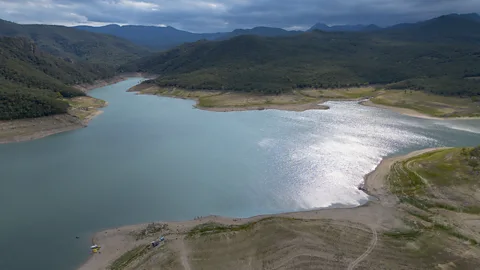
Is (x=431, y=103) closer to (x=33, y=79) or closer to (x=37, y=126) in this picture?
(x=37, y=126)

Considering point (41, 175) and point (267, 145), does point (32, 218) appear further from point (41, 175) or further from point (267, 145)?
point (267, 145)

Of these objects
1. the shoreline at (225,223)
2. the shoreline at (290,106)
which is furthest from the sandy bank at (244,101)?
the shoreline at (225,223)

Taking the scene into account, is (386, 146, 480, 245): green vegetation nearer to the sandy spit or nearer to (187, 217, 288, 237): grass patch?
(187, 217, 288, 237): grass patch

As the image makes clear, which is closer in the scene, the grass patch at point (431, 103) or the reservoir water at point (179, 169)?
the reservoir water at point (179, 169)

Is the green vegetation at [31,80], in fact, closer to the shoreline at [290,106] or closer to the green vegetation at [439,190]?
the shoreline at [290,106]

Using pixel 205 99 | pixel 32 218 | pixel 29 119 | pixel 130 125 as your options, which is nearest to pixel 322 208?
pixel 32 218

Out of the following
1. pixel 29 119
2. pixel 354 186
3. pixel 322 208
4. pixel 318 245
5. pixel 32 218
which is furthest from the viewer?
pixel 29 119

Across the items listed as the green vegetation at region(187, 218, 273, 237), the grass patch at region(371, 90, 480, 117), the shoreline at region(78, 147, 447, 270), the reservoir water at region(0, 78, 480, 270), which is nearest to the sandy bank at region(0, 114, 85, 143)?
the reservoir water at region(0, 78, 480, 270)
